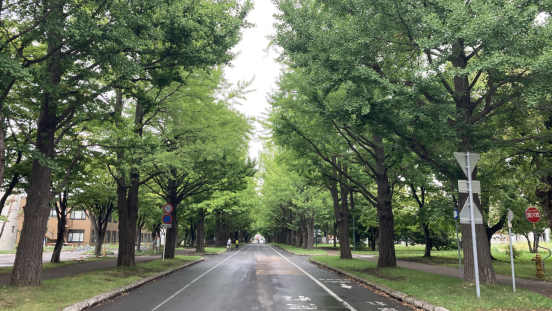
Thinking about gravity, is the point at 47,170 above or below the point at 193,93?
below

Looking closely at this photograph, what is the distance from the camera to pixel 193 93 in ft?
49.9

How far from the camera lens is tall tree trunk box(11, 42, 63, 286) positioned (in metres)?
9.98

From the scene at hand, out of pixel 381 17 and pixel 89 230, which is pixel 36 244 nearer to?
pixel 381 17

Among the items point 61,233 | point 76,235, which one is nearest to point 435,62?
point 61,233

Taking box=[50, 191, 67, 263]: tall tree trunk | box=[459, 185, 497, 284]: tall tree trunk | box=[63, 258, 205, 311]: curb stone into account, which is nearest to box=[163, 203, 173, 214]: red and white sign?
box=[63, 258, 205, 311]: curb stone

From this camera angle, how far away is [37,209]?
10.5m

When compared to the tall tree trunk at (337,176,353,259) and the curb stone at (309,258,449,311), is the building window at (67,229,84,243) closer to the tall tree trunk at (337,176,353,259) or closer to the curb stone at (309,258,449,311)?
the tall tree trunk at (337,176,353,259)

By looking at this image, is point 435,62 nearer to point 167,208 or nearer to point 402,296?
Result: point 402,296

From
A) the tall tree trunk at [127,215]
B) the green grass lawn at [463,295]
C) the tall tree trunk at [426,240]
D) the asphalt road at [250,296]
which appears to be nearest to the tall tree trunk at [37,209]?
the asphalt road at [250,296]

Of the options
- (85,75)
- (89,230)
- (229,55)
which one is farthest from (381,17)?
(89,230)

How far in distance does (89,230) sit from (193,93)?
54367 millimetres

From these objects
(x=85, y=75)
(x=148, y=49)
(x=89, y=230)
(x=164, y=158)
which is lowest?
(x=89, y=230)

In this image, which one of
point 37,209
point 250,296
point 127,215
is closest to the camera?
point 250,296

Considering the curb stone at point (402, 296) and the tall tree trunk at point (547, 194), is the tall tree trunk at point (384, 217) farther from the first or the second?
the tall tree trunk at point (547, 194)
